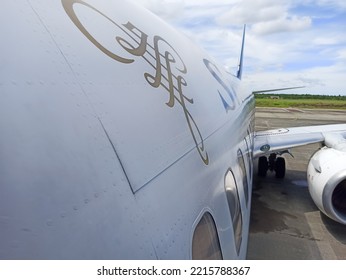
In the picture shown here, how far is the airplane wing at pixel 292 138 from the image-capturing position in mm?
10430

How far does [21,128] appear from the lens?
129 cm

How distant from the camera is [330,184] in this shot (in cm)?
703

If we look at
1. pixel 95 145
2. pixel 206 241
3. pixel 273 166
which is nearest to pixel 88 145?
pixel 95 145

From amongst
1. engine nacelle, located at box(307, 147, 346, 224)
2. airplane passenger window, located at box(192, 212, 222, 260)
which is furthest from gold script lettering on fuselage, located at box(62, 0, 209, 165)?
engine nacelle, located at box(307, 147, 346, 224)

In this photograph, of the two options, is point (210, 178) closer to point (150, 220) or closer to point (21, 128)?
point (150, 220)

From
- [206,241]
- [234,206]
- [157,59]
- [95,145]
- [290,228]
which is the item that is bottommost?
A: [290,228]

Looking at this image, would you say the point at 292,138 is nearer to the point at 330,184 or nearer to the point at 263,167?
the point at 263,167

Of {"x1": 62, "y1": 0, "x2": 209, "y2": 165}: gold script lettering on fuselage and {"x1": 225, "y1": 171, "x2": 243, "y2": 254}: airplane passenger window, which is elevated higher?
{"x1": 62, "y1": 0, "x2": 209, "y2": 165}: gold script lettering on fuselage

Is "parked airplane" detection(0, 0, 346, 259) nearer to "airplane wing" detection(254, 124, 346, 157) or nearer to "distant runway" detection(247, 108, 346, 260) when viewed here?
"distant runway" detection(247, 108, 346, 260)

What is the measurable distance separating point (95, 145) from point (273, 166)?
38.9 ft

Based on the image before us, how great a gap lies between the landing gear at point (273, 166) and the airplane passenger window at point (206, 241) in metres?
10.4

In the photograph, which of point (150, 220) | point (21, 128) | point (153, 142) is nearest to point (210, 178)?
point (153, 142)

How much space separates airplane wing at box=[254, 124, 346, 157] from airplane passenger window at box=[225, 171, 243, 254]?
22.1ft

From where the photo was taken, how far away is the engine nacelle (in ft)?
23.0
